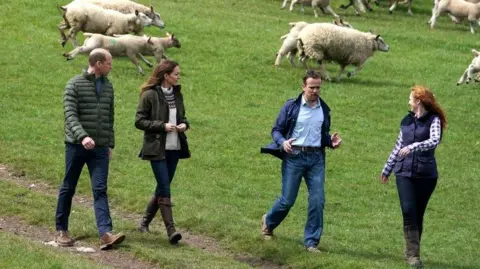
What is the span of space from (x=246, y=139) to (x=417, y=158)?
8.65 m

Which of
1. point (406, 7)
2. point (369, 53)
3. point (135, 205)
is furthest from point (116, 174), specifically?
point (406, 7)

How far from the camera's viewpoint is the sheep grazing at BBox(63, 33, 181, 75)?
82.7ft

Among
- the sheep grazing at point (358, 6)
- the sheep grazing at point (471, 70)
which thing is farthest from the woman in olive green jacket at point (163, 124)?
the sheep grazing at point (358, 6)

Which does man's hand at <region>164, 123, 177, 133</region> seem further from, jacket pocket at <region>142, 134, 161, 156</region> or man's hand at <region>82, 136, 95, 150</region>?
man's hand at <region>82, 136, 95, 150</region>

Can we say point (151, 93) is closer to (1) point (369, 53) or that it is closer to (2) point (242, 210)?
(2) point (242, 210)

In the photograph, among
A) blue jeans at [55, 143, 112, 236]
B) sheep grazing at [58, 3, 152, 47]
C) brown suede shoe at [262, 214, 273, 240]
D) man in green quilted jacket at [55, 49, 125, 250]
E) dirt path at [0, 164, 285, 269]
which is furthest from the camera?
sheep grazing at [58, 3, 152, 47]

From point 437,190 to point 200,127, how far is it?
17.2 feet

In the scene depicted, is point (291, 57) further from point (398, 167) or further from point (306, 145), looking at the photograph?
point (398, 167)

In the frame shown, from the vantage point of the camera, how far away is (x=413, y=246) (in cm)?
1299

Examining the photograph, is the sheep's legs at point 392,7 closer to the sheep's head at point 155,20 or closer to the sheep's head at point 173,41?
the sheep's head at point 155,20

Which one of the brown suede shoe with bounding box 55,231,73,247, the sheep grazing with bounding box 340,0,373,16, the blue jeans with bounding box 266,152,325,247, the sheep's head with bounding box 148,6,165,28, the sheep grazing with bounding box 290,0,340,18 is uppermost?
the blue jeans with bounding box 266,152,325,247

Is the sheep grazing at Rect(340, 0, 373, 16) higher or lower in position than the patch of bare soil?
lower

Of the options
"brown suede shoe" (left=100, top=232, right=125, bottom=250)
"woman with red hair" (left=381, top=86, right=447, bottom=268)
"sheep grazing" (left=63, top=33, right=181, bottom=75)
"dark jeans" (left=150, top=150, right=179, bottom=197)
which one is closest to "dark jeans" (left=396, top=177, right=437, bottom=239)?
"woman with red hair" (left=381, top=86, right=447, bottom=268)

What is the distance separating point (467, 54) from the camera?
33000mm
